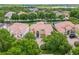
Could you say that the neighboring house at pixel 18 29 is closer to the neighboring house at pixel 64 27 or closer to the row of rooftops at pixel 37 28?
the row of rooftops at pixel 37 28

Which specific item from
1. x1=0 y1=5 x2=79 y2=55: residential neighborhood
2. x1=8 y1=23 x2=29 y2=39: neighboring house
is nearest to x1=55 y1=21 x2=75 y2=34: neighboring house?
x1=0 y1=5 x2=79 y2=55: residential neighborhood

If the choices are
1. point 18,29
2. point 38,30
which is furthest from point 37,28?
point 18,29

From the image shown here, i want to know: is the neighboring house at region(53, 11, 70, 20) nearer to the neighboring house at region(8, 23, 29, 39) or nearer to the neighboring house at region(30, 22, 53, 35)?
the neighboring house at region(30, 22, 53, 35)

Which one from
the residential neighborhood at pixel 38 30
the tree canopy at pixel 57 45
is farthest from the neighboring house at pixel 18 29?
the tree canopy at pixel 57 45

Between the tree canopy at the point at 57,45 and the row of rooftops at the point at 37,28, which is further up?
the row of rooftops at the point at 37,28

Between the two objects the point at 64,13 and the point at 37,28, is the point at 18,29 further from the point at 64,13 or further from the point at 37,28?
the point at 64,13
